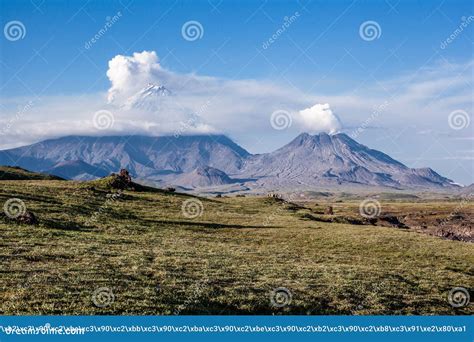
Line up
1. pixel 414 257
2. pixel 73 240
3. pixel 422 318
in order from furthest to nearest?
pixel 414 257, pixel 73 240, pixel 422 318

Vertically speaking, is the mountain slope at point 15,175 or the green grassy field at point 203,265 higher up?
the mountain slope at point 15,175

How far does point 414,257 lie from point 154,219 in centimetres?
2936

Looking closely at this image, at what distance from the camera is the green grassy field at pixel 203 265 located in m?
23.4

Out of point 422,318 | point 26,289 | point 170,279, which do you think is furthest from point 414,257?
point 26,289

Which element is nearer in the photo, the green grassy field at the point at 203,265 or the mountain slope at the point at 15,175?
the green grassy field at the point at 203,265

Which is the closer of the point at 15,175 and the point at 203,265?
the point at 203,265

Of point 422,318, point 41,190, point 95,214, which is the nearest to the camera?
point 422,318

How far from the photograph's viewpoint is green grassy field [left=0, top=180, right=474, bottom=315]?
2344 centimetres

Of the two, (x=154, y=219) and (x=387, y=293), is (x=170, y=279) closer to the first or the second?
(x=387, y=293)

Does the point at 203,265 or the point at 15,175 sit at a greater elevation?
the point at 15,175

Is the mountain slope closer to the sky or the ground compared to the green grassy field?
closer to the sky

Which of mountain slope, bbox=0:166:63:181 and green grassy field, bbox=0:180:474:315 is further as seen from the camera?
mountain slope, bbox=0:166:63:181

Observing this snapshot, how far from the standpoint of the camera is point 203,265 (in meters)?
32.1

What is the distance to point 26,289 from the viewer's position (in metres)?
22.7
